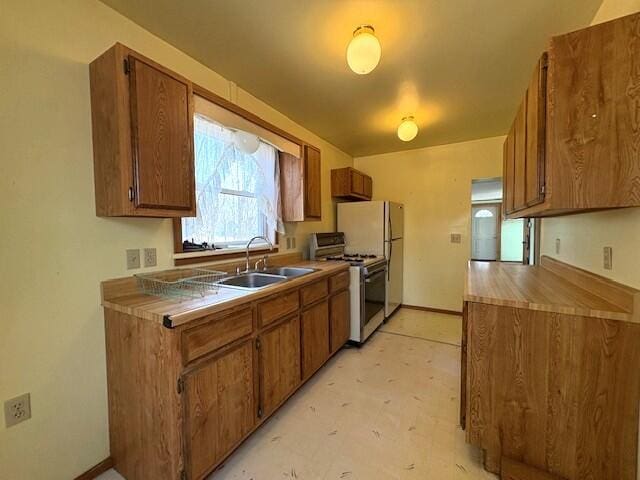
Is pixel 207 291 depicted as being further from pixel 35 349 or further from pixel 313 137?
pixel 313 137

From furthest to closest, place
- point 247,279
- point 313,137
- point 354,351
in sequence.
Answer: point 313,137
point 354,351
point 247,279

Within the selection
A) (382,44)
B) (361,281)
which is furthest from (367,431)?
(382,44)

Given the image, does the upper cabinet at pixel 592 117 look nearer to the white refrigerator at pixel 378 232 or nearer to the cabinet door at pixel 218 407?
the cabinet door at pixel 218 407

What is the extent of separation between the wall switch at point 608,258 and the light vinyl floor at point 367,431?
1.23 m

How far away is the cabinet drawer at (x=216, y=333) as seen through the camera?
123 cm

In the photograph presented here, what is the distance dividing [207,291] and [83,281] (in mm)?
591

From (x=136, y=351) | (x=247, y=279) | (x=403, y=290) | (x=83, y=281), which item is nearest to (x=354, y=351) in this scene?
(x=247, y=279)

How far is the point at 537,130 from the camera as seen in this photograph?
1311 millimetres

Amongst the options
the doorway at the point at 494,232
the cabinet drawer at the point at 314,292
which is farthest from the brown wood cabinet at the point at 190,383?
the doorway at the point at 494,232

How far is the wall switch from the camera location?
4.57 ft

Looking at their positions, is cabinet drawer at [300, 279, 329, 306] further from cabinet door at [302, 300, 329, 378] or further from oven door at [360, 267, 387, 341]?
oven door at [360, 267, 387, 341]

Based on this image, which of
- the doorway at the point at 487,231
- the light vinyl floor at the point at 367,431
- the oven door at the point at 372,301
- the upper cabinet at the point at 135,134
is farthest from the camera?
the doorway at the point at 487,231

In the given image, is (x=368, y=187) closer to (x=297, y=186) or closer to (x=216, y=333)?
(x=297, y=186)

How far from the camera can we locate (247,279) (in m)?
2.22
